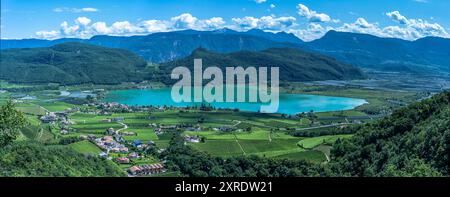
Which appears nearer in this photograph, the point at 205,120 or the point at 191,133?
the point at 191,133

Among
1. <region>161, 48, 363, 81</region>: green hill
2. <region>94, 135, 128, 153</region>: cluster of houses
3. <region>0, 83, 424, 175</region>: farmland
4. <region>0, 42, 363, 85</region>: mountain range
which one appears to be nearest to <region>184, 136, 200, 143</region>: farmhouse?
<region>0, 83, 424, 175</region>: farmland

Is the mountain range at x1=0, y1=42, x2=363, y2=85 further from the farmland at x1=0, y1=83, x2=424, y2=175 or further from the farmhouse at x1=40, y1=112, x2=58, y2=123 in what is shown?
the farmhouse at x1=40, y1=112, x2=58, y2=123

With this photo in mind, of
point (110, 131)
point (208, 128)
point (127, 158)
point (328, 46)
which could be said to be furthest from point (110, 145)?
point (328, 46)

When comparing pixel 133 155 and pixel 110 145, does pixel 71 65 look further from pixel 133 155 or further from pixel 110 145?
pixel 133 155
